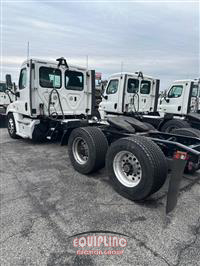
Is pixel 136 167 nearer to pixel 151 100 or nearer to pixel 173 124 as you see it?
pixel 173 124

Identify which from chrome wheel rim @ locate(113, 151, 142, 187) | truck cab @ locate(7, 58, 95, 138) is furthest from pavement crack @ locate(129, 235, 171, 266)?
truck cab @ locate(7, 58, 95, 138)

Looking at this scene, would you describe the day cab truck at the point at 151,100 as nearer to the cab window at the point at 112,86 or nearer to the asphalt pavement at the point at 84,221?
the cab window at the point at 112,86

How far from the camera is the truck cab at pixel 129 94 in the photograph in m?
7.43

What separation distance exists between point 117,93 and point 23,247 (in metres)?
6.38

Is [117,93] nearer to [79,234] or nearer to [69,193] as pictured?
[69,193]

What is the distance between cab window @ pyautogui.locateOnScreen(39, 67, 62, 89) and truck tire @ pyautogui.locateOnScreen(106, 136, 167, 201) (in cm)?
364

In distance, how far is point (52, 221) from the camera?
246 centimetres

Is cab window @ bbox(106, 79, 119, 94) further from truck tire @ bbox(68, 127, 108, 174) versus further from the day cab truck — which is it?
truck tire @ bbox(68, 127, 108, 174)

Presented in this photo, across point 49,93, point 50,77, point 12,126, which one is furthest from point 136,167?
point 12,126

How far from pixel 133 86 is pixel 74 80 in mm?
2621

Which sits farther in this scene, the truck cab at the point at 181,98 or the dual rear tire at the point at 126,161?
the truck cab at the point at 181,98

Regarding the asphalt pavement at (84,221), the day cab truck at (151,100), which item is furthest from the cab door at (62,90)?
the asphalt pavement at (84,221)

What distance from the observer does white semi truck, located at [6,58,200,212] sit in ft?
9.00

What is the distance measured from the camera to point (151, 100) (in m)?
8.46
